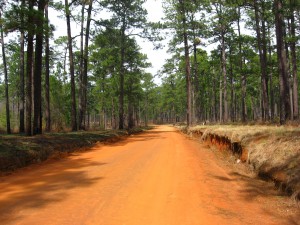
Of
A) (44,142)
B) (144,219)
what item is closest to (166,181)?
(144,219)

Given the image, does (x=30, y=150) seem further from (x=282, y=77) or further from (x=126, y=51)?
(x=126, y=51)

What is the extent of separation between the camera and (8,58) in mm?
42344

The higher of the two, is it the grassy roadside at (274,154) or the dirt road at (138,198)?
the grassy roadside at (274,154)

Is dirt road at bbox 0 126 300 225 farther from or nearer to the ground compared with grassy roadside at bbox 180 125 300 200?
nearer to the ground

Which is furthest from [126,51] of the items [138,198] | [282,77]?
[138,198]

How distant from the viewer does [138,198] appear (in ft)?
19.8

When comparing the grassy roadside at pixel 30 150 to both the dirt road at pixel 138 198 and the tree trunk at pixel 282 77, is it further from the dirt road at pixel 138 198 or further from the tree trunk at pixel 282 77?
the tree trunk at pixel 282 77

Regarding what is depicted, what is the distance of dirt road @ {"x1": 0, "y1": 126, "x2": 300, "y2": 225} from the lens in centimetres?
493

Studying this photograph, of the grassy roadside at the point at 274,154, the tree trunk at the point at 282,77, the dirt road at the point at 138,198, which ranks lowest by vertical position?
the dirt road at the point at 138,198

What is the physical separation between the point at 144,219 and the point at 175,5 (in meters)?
30.4

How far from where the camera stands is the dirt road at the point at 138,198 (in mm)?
4934

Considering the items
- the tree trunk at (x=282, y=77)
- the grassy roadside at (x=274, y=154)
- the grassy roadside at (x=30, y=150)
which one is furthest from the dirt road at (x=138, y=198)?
the tree trunk at (x=282, y=77)

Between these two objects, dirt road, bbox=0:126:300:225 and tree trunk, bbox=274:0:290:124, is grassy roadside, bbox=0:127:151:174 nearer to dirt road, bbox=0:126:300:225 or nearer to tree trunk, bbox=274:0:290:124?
dirt road, bbox=0:126:300:225

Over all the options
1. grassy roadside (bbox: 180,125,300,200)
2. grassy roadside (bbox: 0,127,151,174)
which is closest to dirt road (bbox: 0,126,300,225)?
grassy roadside (bbox: 180,125,300,200)
